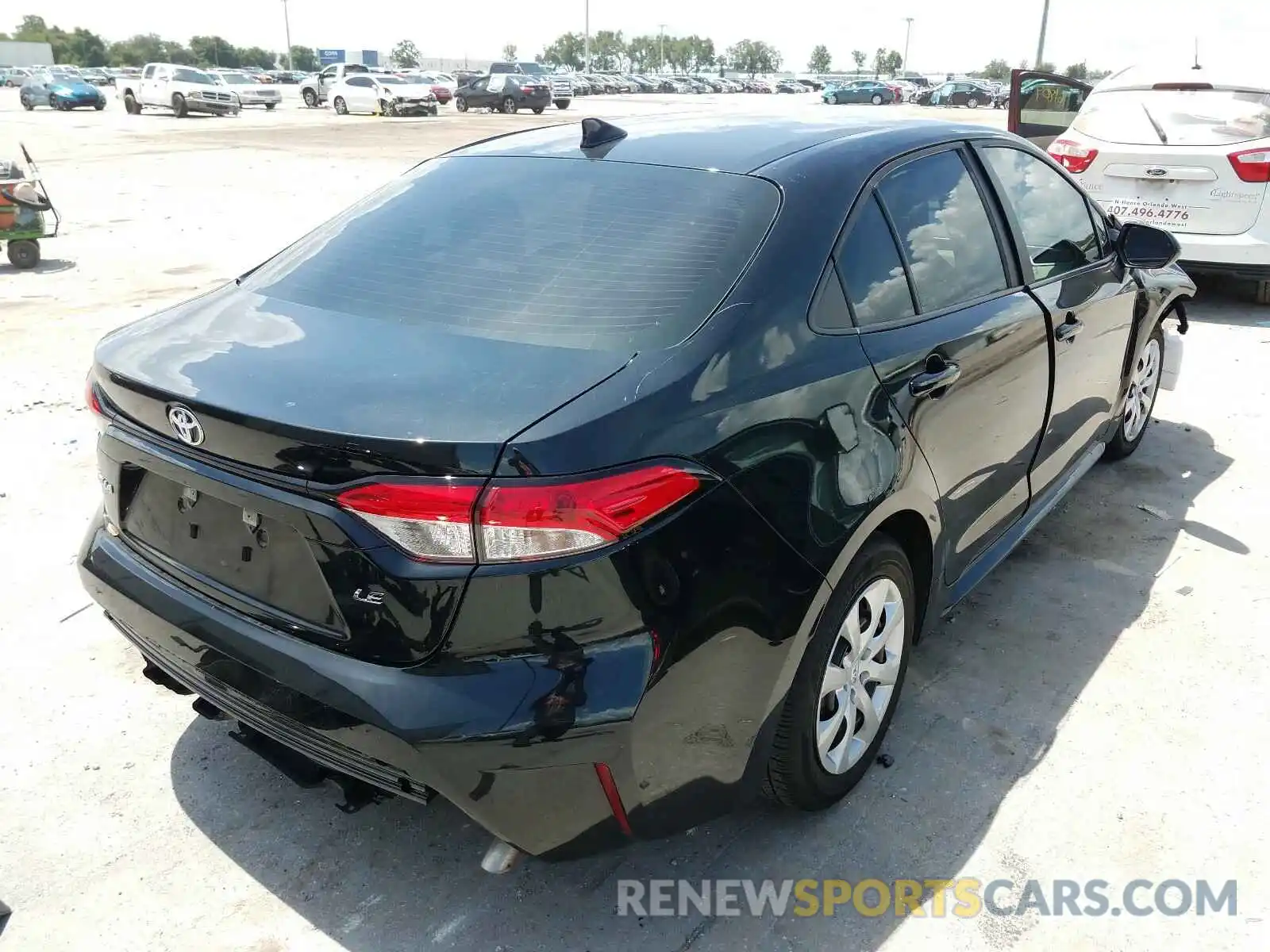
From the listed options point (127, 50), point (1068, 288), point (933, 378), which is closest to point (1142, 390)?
point (1068, 288)

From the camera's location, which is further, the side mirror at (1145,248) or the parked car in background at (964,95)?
the parked car in background at (964,95)

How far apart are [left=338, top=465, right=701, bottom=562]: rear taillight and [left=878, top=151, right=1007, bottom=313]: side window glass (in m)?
1.33

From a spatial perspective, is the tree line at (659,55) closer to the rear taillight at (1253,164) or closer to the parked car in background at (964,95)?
the parked car in background at (964,95)

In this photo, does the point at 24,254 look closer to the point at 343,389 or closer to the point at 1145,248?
the point at 343,389

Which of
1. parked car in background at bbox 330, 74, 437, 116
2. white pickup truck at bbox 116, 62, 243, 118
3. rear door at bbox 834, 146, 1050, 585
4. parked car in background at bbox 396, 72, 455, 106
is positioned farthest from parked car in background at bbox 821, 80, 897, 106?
rear door at bbox 834, 146, 1050, 585

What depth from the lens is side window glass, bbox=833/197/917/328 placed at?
8.37 feet

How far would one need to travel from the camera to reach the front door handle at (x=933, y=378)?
2.63 metres

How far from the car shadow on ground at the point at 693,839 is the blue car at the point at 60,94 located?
148 ft

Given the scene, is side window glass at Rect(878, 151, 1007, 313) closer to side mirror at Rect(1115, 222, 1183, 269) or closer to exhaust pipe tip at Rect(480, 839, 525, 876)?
side mirror at Rect(1115, 222, 1183, 269)

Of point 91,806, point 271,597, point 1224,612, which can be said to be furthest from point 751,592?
point 1224,612

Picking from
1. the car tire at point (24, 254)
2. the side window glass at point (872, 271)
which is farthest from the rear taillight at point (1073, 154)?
the car tire at point (24, 254)

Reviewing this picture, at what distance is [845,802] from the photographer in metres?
2.77

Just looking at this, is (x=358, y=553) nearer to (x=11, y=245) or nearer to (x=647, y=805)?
(x=647, y=805)

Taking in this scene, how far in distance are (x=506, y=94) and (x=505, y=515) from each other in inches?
1609
